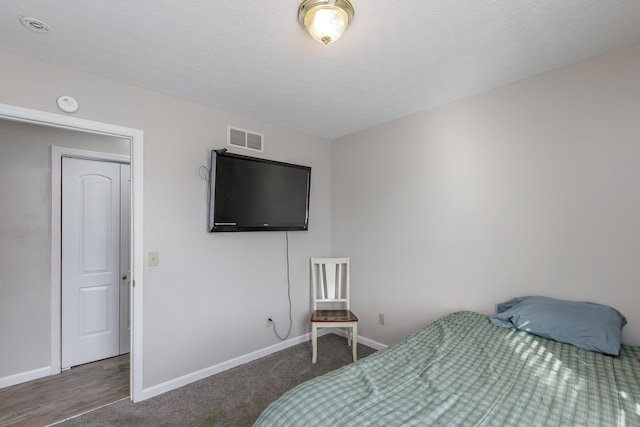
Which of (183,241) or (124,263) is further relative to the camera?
(124,263)

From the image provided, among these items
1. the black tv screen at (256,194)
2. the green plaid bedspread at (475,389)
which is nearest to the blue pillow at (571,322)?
the green plaid bedspread at (475,389)

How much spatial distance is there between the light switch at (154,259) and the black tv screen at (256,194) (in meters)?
0.46

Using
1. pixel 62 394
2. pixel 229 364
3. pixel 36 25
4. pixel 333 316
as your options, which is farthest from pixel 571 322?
pixel 62 394

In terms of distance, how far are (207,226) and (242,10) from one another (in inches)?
70.7

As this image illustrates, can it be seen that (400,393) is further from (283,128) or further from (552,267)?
(283,128)

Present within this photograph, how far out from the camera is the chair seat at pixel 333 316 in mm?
2906

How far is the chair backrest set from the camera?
3332 mm

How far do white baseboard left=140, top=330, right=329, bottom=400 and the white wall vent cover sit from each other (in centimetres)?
211

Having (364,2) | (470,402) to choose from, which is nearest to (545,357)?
Result: (470,402)

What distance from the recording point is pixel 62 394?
94.8 inches

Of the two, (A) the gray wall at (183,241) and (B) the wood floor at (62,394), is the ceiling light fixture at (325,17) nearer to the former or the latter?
(A) the gray wall at (183,241)

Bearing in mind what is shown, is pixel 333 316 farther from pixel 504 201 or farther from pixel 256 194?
pixel 504 201

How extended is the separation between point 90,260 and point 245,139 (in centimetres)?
203

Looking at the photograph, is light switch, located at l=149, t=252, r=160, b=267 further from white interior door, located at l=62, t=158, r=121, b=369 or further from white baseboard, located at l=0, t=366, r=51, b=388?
white baseboard, located at l=0, t=366, r=51, b=388
